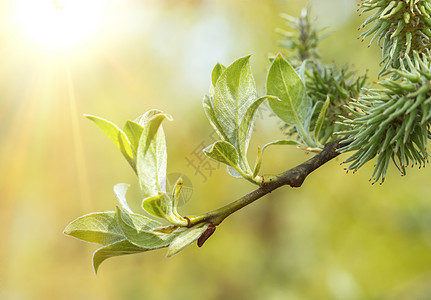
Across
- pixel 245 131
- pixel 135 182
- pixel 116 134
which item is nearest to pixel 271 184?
pixel 245 131

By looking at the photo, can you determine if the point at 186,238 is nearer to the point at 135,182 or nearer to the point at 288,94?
the point at 288,94

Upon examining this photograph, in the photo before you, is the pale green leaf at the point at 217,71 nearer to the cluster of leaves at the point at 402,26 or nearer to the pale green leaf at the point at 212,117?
the pale green leaf at the point at 212,117

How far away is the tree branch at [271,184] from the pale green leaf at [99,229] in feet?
0.26

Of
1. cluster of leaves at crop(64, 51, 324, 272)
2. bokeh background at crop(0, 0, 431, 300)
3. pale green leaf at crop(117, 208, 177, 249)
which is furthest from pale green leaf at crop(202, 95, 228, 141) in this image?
bokeh background at crop(0, 0, 431, 300)

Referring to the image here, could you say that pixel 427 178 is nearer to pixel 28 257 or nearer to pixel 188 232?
pixel 188 232

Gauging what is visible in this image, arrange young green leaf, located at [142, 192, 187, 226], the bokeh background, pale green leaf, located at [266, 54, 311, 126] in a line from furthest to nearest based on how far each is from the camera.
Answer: the bokeh background
pale green leaf, located at [266, 54, 311, 126]
young green leaf, located at [142, 192, 187, 226]

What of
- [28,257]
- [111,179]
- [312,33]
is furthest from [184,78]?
[312,33]

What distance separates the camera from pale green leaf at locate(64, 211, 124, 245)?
0.44 m

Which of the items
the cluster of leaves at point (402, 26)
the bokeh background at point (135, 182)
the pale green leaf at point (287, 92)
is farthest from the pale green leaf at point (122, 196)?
the bokeh background at point (135, 182)

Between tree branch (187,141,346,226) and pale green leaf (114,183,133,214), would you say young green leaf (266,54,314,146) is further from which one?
pale green leaf (114,183,133,214)

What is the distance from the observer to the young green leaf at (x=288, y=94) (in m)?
0.52

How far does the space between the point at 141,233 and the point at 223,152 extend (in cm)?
12

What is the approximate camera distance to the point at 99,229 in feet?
1.46

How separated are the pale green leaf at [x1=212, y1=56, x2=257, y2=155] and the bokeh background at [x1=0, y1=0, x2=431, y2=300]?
2.02 meters
